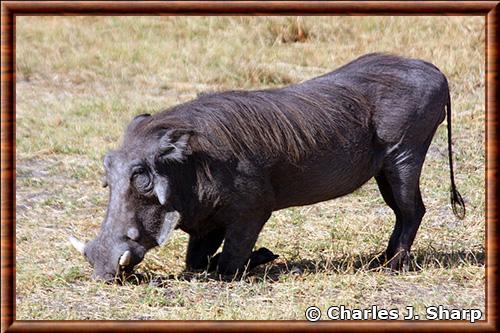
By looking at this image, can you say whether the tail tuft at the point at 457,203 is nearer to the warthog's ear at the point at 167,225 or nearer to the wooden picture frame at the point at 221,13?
the wooden picture frame at the point at 221,13

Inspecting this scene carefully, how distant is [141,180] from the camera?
16.7 feet

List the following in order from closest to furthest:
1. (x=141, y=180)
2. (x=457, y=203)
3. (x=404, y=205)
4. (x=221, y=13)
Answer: (x=221, y=13)
(x=141, y=180)
(x=404, y=205)
(x=457, y=203)

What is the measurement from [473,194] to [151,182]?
261 cm

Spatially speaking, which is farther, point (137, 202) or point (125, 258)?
point (137, 202)

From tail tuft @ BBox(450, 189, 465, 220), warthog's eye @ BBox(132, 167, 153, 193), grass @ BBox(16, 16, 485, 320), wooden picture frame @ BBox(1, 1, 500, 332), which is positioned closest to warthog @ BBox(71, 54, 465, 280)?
warthog's eye @ BBox(132, 167, 153, 193)

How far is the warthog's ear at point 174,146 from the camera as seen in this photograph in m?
5.09

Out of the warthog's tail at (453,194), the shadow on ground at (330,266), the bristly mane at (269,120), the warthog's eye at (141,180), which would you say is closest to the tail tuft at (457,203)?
the warthog's tail at (453,194)

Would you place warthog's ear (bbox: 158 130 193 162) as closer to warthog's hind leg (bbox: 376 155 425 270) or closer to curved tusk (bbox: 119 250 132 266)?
curved tusk (bbox: 119 250 132 266)

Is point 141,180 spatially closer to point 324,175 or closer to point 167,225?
point 167,225

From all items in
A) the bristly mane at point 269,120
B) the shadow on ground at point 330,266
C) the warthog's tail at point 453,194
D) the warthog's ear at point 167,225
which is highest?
the bristly mane at point 269,120

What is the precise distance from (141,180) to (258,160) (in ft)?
1.94

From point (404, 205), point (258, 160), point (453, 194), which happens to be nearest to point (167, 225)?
point (258, 160)

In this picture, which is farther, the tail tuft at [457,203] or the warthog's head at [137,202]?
the tail tuft at [457,203]

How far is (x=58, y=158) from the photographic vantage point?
7859 mm
